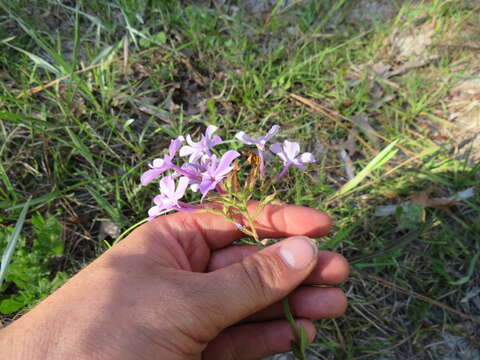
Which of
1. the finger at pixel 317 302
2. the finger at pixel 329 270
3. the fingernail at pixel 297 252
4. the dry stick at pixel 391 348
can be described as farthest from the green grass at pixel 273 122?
the fingernail at pixel 297 252

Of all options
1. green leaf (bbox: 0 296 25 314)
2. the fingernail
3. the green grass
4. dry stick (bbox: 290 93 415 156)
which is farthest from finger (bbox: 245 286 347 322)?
green leaf (bbox: 0 296 25 314)

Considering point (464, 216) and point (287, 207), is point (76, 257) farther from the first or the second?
point (464, 216)

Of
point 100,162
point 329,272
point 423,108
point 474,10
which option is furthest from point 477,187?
point 100,162

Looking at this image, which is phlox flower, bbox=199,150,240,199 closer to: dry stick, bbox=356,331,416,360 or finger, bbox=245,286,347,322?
finger, bbox=245,286,347,322

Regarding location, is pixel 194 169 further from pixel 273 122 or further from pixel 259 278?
pixel 273 122

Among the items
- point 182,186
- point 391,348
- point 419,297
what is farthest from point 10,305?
point 419,297

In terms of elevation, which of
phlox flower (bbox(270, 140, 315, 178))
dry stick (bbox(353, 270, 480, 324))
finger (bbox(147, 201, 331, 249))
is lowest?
dry stick (bbox(353, 270, 480, 324))
